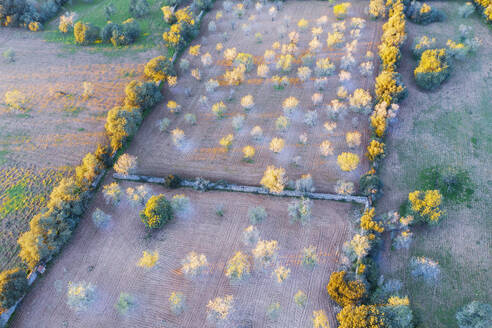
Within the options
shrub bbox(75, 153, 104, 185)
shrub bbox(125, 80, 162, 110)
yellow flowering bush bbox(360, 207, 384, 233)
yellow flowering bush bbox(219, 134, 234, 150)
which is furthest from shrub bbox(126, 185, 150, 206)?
yellow flowering bush bbox(360, 207, 384, 233)

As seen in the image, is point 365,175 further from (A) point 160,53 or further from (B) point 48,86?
(B) point 48,86

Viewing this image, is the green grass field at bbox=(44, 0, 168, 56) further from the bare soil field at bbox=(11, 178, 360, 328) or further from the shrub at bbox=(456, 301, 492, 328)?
the shrub at bbox=(456, 301, 492, 328)

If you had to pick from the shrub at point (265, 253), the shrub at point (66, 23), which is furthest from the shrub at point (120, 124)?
the shrub at point (66, 23)

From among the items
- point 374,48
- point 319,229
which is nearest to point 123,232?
point 319,229

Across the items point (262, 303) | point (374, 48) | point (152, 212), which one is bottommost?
point (262, 303)

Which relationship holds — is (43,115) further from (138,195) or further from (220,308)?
(220,308)

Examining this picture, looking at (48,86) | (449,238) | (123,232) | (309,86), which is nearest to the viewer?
(449,238)

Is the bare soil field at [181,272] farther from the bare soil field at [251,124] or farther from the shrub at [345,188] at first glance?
the bare soil field at [251,124]
